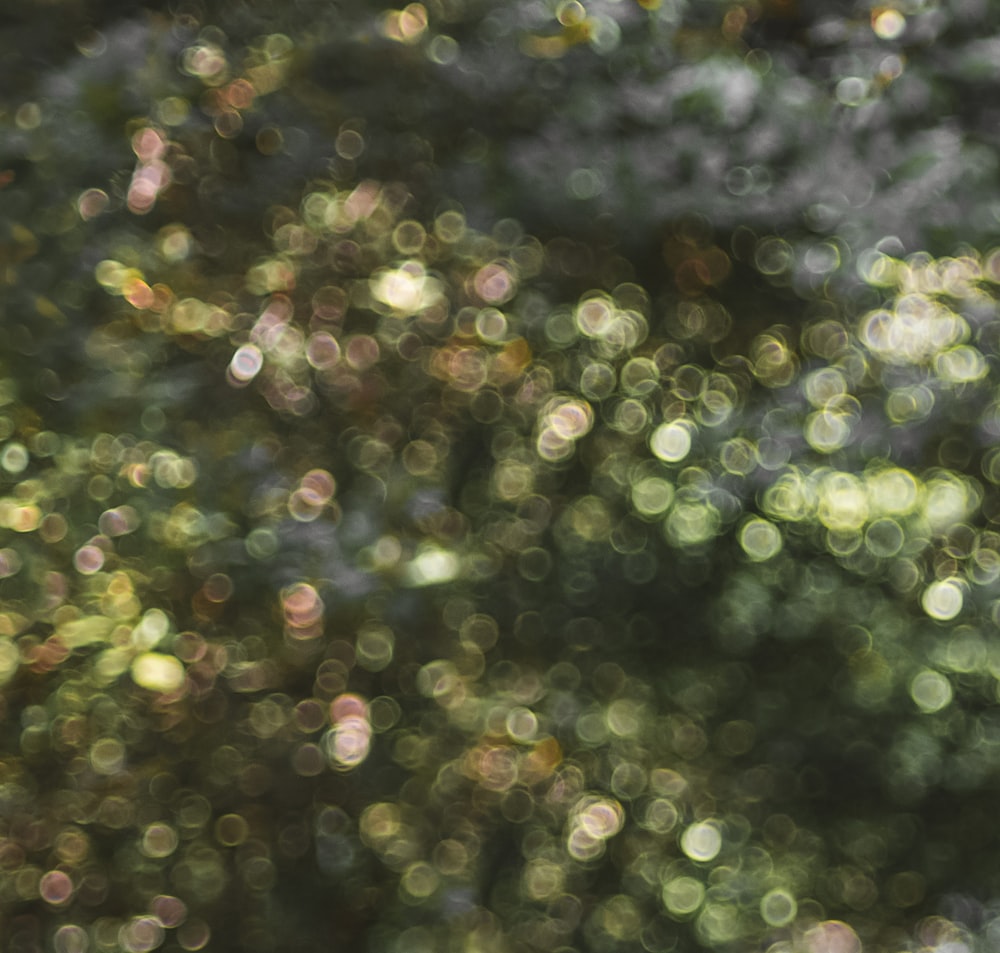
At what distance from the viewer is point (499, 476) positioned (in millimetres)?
1975

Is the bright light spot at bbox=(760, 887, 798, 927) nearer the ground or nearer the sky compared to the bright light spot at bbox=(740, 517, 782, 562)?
nearer the ground

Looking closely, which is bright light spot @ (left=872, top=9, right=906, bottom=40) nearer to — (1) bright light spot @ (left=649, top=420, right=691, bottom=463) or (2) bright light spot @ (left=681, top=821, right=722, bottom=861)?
(1) bright light spot @ (left=649, top=420, right=691, bottom=463)

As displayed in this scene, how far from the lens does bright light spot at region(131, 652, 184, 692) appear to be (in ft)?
5.06

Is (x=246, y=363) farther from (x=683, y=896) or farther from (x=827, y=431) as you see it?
(x=683, y=896)

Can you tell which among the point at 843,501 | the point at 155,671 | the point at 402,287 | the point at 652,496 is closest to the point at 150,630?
the point at 155,671

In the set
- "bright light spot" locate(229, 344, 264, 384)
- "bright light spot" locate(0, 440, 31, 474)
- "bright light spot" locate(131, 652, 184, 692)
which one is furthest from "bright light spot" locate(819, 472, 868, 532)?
"bright light spot" locate(0, 440, 31, 474)

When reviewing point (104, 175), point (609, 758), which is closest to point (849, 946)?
point (609, 758)

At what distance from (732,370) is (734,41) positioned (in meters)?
0.57

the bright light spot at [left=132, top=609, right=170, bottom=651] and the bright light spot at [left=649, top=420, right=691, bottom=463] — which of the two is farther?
the bright light spot at [left=649, top=420, right=691, bottom=463]

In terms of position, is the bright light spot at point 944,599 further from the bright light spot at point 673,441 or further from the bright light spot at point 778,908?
the bright light spot at point 778,908

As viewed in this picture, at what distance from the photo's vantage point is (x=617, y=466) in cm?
195

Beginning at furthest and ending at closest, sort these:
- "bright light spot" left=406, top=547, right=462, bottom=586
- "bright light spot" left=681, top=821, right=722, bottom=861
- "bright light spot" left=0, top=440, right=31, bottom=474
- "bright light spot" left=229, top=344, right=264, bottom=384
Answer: "bright light spot" left=681, top=821, right=722, bottom=861 < "bright light spot" left=229, top=344, right=264, bottom=384 < "bright light spot" left=406, top=547, right=462, bottom=586 < "bright light spot" left=0, top=440, right=31, bottom=474

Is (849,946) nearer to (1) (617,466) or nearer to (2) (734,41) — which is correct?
(1) (617,466)

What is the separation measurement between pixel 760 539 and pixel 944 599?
330mm
